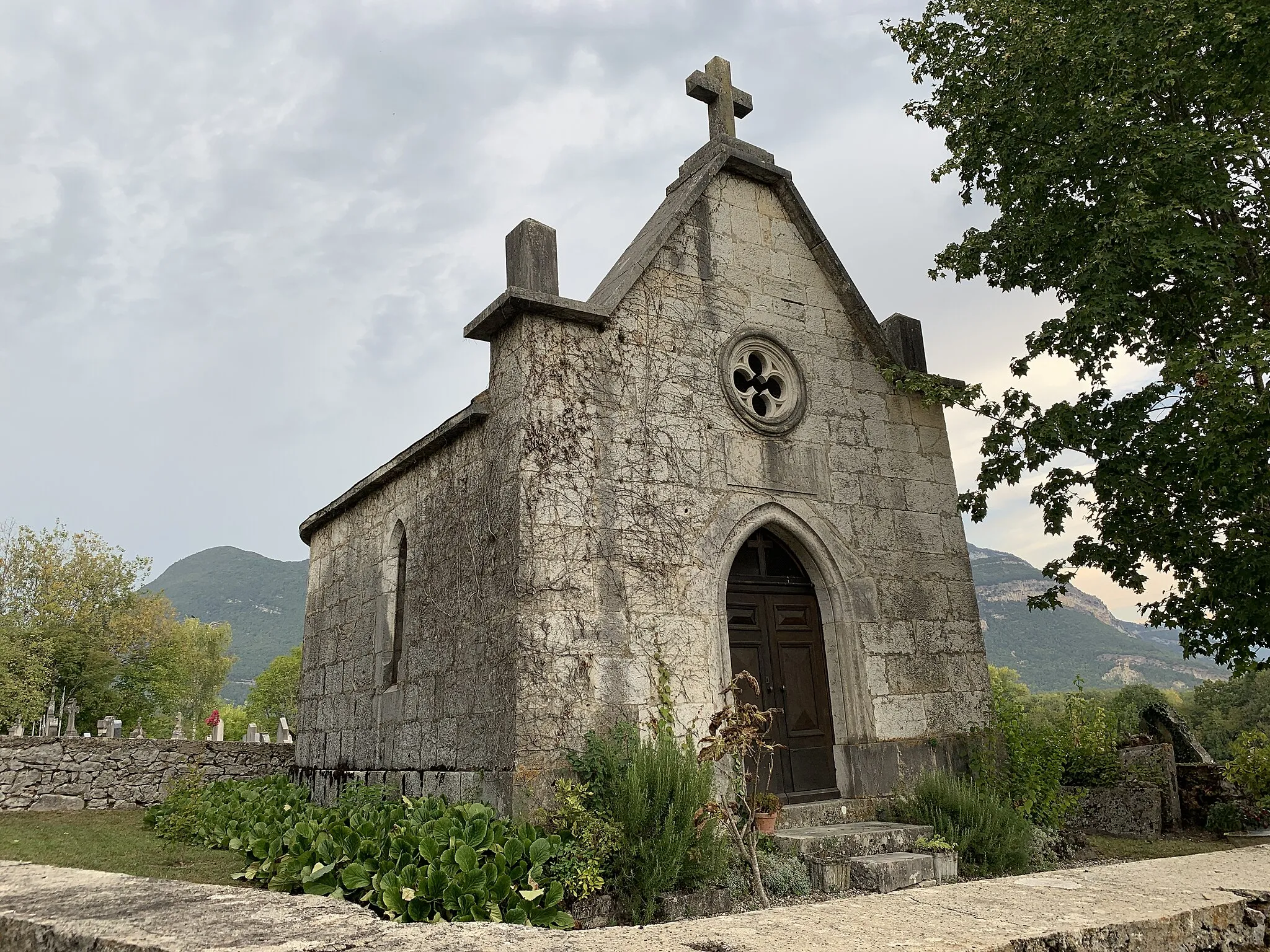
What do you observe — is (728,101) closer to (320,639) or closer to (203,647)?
(320,639)

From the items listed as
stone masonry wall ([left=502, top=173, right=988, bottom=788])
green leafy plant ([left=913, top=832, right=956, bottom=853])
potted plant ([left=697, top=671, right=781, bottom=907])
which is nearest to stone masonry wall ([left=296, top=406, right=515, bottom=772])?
stone masonry wall ([left=502, top=173, right=988, bottom=788])

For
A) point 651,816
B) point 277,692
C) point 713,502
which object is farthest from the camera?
point 277,692

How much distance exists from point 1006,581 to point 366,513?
176120 millimetres

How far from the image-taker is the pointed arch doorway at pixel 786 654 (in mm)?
8578

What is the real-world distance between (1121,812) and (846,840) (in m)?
4.57

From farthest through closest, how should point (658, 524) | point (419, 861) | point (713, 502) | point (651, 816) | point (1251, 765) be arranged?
point (1251, 765)
point (713, 502)
point (658, 524)
point (651, 816)
point (419, 861)

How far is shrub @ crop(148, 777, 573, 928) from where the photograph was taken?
573 centimetres

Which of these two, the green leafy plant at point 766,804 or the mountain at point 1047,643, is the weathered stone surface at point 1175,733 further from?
the mountain at point 1047,643

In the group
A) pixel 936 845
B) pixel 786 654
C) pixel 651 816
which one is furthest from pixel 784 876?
pixel 786 654

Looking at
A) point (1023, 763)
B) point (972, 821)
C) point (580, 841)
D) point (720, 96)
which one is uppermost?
point (720, 96)

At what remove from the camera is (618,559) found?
25.1 feet

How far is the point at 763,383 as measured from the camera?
925 cm

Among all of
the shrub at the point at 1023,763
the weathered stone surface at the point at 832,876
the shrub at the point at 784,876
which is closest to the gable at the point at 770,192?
the shrub at the point at 1023,763

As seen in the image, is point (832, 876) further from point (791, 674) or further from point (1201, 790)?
point (1201, 790)
